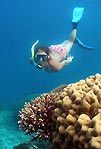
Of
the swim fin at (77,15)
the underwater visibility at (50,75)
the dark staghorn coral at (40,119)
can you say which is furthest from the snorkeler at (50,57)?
the swim fin at (77,15)

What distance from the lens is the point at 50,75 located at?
6694 centimetres

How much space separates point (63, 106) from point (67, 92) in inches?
10.9

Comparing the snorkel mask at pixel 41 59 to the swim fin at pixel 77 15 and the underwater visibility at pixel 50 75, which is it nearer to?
the underwater visibility at pixel 50 75

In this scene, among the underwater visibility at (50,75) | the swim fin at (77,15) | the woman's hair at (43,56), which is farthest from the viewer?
the swim fin at (77,15)

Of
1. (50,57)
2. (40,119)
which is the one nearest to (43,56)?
(50,57)

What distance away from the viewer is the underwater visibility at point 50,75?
3.63 meters

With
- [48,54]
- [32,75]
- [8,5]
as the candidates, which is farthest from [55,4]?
[48,54]

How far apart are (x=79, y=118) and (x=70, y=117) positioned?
20cm

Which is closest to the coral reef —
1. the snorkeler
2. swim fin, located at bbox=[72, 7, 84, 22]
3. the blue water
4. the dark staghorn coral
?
the dark staghorn coral

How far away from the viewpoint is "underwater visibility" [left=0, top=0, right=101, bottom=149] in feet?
11.9

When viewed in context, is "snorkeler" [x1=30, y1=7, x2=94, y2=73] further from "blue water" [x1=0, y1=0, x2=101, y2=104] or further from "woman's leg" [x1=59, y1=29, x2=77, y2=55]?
"blue water" [x1=0, y1=0, x2=101, y2=104]

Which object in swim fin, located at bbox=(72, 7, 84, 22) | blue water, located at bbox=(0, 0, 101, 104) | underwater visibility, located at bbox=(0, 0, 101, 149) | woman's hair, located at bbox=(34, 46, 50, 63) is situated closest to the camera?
underwater visibility, located at bbox=(0, 0, 101, 149)

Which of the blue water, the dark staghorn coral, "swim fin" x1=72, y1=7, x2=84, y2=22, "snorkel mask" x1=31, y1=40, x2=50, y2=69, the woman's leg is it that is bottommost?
the dark staghorn coral

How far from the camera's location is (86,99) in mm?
3619
